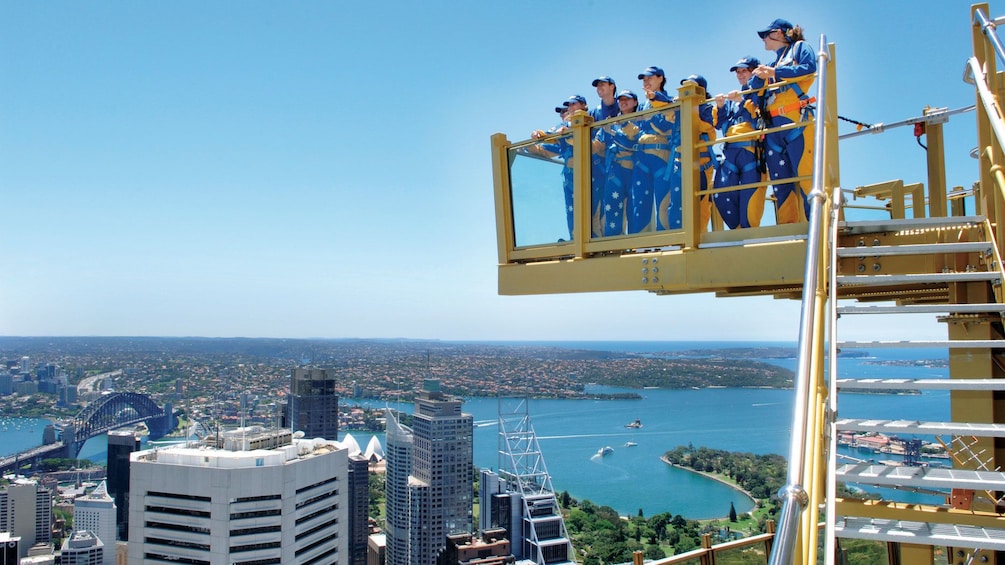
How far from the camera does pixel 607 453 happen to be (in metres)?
57.3

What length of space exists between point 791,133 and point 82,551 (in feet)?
133

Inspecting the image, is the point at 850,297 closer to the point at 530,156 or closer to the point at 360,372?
the point at 530,156

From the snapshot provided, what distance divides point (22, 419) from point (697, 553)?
9923 cm

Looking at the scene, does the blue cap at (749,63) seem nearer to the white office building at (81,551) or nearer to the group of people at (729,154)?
the group of people at (729,154)

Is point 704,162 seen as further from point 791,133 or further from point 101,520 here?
point 101,520

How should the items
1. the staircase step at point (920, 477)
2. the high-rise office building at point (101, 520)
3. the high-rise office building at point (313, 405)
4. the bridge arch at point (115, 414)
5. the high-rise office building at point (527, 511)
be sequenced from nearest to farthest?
the staircase step at point (920, 477) → the high-rise office building at point (527, 511) → the high-rise office building at point (101, 520) → the high-rise office building at point (313, 405) → the bridge arch at point (115, 414)

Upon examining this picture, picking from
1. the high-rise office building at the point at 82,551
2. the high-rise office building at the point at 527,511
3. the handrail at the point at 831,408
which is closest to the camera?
the handrail at the point at 831,408

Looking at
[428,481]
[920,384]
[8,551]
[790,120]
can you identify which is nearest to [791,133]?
[790,120]

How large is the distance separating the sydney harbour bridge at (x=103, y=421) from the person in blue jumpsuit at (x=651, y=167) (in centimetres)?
7232

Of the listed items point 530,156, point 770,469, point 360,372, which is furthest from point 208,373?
point 530,156

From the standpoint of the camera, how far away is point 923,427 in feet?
7.25

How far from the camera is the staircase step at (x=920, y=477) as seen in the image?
1961 millimetres

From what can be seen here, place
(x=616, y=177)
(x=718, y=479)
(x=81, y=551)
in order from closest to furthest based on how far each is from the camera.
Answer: (x=616, y=177) < (x=81, y=551) < (x=718, y=479)

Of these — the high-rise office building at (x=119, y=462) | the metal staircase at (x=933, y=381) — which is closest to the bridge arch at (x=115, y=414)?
the high-rise office building at (x=119, y=462)
